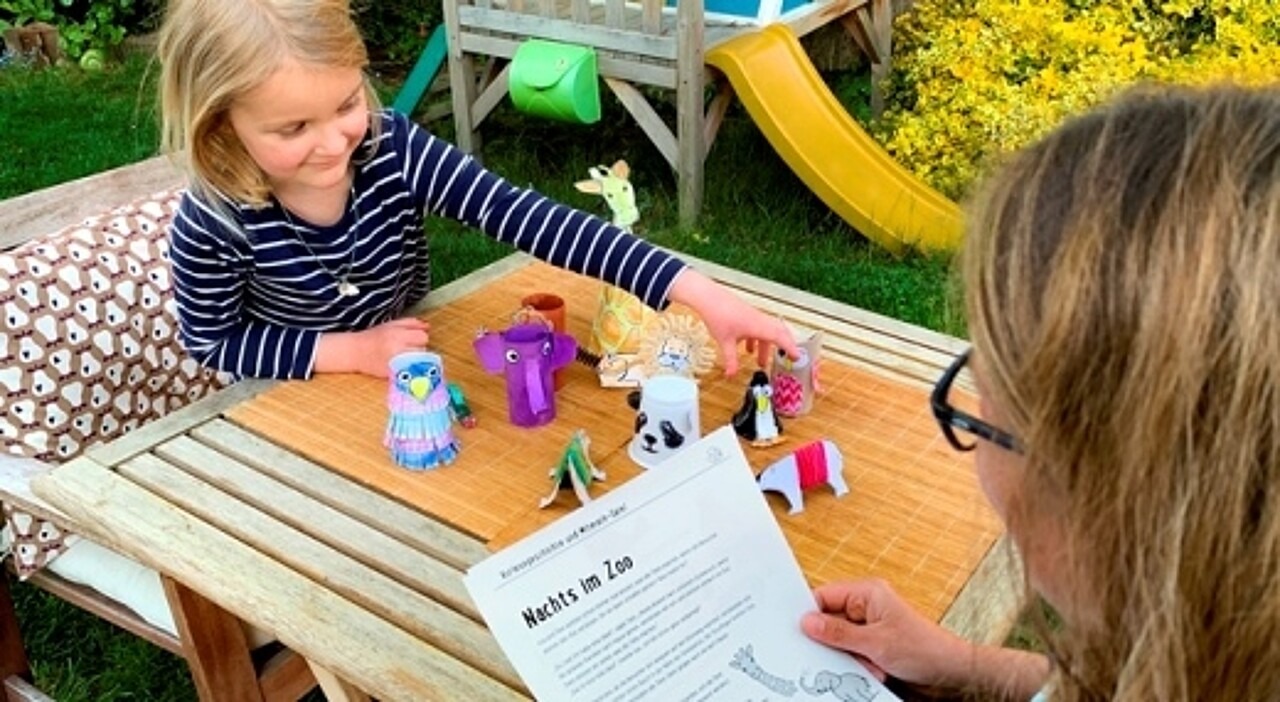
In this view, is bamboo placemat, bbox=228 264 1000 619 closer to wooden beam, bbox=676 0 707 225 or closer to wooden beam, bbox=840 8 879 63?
wooden beam, bbox=676 0 707 225

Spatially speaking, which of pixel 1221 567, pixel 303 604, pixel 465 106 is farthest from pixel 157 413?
pixel 465 106

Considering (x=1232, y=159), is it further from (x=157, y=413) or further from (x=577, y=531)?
(x=157, y=413)

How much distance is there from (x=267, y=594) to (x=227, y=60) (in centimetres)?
80

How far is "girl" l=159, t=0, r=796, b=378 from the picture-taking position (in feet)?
5.77

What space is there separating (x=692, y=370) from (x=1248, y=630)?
1.10 meters

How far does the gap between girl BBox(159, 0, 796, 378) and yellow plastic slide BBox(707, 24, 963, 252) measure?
2.30m

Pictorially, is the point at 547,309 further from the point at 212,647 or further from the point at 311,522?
the point at 212,647

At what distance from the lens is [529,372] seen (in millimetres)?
1659

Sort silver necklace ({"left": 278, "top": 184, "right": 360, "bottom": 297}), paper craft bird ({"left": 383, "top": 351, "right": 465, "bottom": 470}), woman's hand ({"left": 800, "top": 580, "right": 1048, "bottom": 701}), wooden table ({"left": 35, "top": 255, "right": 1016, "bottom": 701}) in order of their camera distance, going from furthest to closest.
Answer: silver necklace ({"left": 278, "top": 184, "right": 360, "bottom": 297}) → paper craft bird ({"left": 383, "top": 351, "right": 465, "bottom": 470}) → wooden table ({"left": 35, "top": 255, "right": 1016, "bottom": 701}) → woman's hand ({"left": 800, "top": 580, "right": 1048, "bottom": 701})

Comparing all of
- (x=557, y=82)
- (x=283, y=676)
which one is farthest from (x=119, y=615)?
(x=557, y=82)

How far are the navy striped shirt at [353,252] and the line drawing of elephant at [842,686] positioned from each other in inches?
28.5

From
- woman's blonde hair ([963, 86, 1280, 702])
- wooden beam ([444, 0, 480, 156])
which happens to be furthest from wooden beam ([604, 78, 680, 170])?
woman's blonde hair ([963, 86, 1280, 702])

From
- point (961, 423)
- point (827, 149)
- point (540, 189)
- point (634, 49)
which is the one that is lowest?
point (540, 189)

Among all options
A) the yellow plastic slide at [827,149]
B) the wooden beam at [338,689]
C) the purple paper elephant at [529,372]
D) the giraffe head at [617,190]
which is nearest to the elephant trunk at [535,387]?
the purple paper elephant at [529,372]
